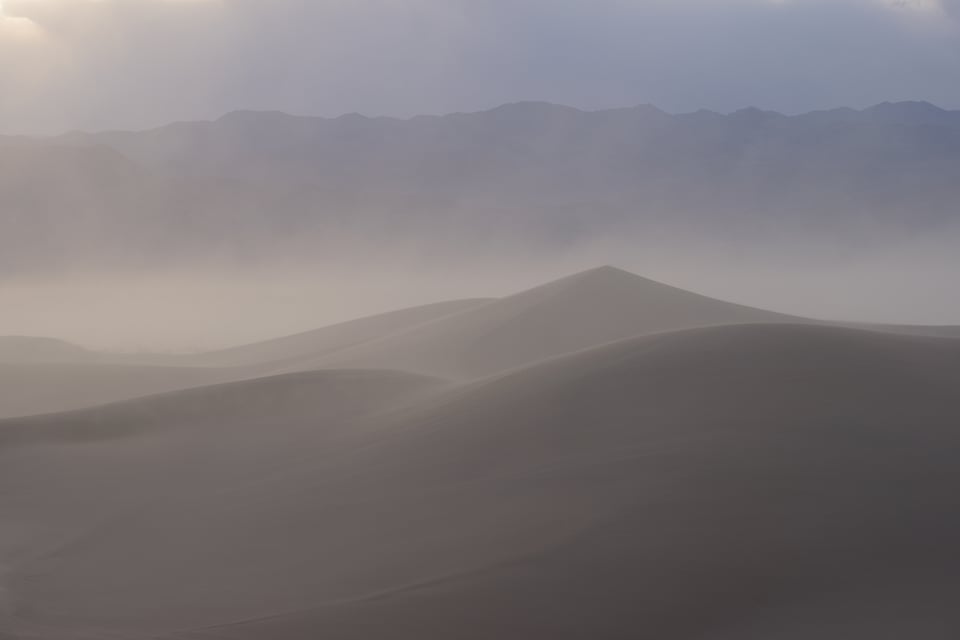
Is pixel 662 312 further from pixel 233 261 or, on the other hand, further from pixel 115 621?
pixel 233 261

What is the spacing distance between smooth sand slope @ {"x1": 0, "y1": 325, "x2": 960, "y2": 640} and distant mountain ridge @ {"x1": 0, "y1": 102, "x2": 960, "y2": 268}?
80.0m

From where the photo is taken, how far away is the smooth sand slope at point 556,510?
6.41 metres

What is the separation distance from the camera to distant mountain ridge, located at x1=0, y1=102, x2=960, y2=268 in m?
→ 97.2

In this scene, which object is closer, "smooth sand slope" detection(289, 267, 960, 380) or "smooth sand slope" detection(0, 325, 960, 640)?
"smooth sand slope" detection(0, 325, 960, 640)

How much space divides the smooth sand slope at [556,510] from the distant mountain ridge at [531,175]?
262ft

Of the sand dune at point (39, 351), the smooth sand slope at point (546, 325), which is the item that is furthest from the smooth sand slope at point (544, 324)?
the sand dune at point (39, 351)

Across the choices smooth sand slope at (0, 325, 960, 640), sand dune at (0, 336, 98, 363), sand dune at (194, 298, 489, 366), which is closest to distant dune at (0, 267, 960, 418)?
sand dune at (194, 298, 489, 366)

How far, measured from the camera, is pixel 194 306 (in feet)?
247

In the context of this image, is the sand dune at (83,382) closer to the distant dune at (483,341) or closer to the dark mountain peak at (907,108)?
the distant dune at (483,341)

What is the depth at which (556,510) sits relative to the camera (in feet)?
25.5

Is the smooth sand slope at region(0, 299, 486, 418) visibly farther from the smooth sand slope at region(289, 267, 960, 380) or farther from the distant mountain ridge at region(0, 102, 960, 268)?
the distant mountain ridge at region(0, 102, 960, 268)

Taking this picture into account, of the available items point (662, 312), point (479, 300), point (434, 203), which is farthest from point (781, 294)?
point (662, 312)

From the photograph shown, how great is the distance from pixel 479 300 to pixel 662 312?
914 centimetres

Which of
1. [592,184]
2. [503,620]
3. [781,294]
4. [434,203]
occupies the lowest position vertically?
[503,620]
